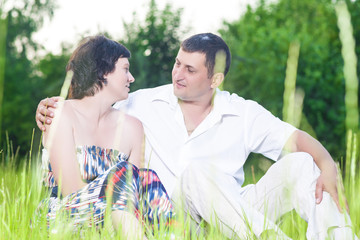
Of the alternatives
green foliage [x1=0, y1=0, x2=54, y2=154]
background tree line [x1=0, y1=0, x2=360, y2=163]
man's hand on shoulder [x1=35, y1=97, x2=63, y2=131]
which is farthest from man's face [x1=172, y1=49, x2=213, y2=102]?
green foliage [x1=0, y1=0, x2=54, y2=154]

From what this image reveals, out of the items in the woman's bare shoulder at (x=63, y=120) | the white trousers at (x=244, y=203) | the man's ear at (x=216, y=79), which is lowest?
the white trousers at (x=244, y=203)

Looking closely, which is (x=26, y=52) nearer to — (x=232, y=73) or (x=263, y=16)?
(x=232, y=73)

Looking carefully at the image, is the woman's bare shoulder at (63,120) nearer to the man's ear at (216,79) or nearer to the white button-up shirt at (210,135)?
the white button-up shirt at (210,135)

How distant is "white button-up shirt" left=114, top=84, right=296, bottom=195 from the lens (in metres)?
3.33

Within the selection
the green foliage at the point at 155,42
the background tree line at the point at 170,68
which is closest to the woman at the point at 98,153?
the background tree line at the point at 170,68

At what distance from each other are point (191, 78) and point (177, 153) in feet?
1.88

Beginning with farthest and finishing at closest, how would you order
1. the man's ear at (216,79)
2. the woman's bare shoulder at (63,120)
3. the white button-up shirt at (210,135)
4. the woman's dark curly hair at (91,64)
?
the man's ear at (216,79) < the white button-up shirt at (210,135) < the woman's dark curly hair at (91,64) < the woman's bare shoulder at (63,120)

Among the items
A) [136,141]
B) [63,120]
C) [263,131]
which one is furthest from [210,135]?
[63,120]

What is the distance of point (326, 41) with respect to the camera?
9.32m

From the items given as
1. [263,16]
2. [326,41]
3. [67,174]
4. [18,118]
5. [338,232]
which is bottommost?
[18,118]

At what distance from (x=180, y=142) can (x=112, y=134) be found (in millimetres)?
572

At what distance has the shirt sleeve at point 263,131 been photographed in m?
3.33

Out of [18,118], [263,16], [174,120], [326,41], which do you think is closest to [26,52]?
[18,118]

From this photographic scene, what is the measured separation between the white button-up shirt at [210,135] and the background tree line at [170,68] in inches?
61.3
